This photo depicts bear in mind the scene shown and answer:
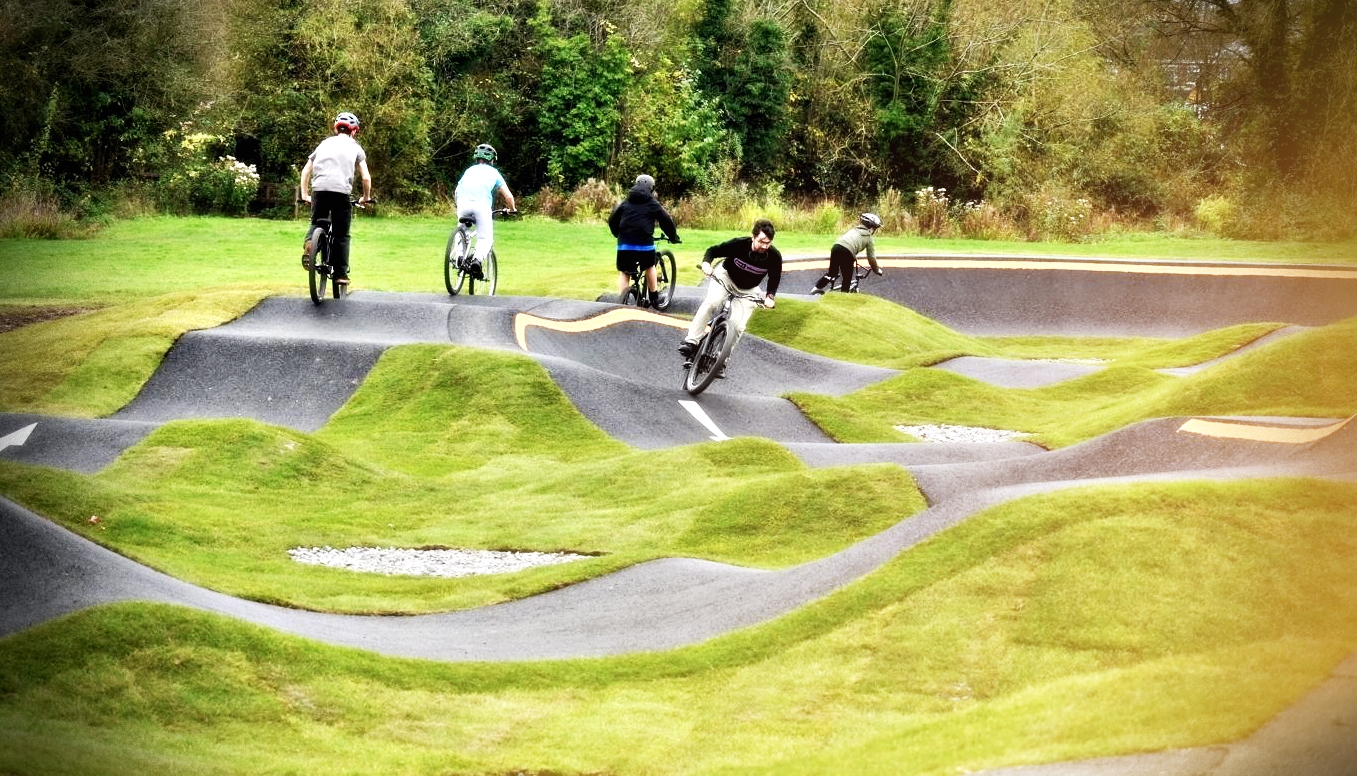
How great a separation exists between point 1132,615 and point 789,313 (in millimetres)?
15705

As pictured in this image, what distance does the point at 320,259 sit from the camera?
16.1m

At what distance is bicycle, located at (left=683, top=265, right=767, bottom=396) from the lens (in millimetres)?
15000

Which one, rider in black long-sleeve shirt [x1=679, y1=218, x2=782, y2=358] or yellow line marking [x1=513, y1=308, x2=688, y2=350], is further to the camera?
yellow line marking [x1=513, y1=308, x2=688, y2=350]

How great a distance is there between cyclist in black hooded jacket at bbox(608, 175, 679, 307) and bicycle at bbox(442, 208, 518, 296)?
1.38 metres

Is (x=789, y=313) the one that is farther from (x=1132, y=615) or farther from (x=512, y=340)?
(x=1132, y=615)

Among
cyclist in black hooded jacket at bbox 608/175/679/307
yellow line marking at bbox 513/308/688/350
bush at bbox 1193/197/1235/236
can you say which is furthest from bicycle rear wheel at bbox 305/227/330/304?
bush at bbox 1193/197/1235/236

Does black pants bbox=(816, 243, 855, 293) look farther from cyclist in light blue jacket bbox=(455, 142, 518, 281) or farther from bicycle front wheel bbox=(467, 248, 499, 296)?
cyclist in light blue jacket bbox=(455, 142, 518, 281)

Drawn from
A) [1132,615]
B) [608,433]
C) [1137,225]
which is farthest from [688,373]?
[1137,225]

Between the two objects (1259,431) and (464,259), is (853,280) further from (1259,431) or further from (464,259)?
(1259,431)

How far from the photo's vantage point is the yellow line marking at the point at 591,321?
16.7 metres

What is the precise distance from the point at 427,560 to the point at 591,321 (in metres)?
8.11

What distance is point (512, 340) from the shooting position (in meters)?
16.3

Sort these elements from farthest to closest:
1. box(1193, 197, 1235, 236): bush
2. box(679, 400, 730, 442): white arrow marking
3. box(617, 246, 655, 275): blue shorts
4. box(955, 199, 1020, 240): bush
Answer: box(955, 199, 1020, 240): bush, box(1193, 197, 1235, 236): bush, box(617, 246, 655, 275): blue shorts, box(679, 400, 730, 442): white arrow marking

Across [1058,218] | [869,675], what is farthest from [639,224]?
[1058,218]
